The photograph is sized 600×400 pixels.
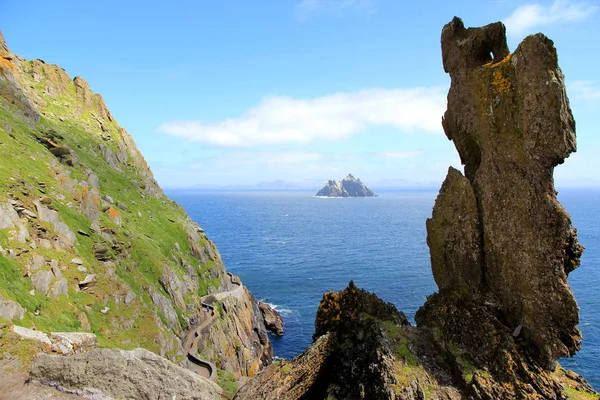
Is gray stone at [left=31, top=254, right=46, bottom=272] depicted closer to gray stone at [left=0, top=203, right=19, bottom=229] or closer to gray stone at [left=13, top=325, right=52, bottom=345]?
gray stone at [left=0, top=203, right=19, bottom=229]

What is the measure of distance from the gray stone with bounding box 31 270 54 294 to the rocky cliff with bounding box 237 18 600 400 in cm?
2646

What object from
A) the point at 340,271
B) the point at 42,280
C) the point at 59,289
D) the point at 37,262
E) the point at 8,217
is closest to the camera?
Answer: the point at 42,280

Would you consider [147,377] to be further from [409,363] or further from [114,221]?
[114,221]

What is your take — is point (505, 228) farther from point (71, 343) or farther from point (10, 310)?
point (10, 310)

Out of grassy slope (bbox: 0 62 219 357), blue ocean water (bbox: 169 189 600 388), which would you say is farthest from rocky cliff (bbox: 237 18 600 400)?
blue ocean water (bbox: 169 189 600 388)

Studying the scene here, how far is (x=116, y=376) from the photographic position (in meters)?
16.3

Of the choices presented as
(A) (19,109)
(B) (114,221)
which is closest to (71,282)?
(B) (114,221)

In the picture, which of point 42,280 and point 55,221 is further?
point 55,221

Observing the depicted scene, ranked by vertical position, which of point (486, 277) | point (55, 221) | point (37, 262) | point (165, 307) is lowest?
point (165, 307)

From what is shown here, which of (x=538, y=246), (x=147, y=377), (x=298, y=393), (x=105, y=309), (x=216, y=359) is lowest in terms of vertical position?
(x=216, y=359)

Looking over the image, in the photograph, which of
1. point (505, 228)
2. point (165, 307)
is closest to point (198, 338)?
point (165, 307)

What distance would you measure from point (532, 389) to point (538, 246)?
6.69 metres

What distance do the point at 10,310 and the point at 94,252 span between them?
2082 cm

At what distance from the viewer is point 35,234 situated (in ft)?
124
